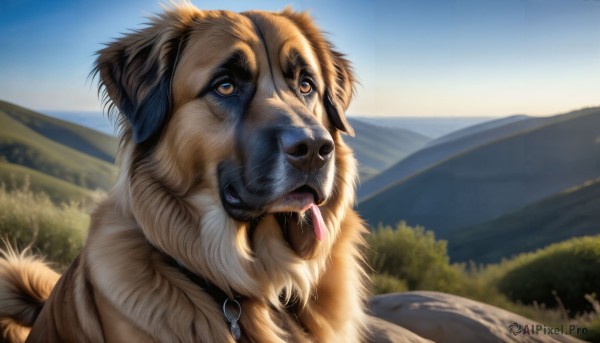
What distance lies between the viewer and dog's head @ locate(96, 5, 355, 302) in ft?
10.5

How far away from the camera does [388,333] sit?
484cm

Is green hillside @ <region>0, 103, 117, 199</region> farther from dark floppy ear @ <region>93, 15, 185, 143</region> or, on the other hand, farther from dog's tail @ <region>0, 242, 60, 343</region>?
dark floppy ear @ <region>93, 15, 185, 143</region>

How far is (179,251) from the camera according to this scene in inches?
133

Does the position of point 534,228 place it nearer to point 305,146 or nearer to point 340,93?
point 340,93

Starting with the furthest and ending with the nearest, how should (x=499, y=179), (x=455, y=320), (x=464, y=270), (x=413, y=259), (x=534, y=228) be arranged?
(x=499, y=179) < (x=534, y=228) < (x=464, y=270) < (x=413, y=259) < (x=455, y=320)

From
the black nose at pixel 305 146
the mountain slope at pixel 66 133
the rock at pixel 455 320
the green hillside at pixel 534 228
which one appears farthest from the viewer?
the mountain slope at pixel 66 133

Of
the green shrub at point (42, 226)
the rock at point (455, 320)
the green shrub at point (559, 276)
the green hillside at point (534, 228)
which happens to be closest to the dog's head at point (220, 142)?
the rock at point (455, 320)

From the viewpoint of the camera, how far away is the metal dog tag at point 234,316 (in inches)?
128

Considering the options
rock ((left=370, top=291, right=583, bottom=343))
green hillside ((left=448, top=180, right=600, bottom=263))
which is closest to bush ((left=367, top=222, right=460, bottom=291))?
green hillside ((left=448, top=180, right=600, bottom=263))

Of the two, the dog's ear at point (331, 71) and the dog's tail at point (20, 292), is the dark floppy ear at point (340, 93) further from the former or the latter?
the dog's tail at point (20, 292)

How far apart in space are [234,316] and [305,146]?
1.14 metres

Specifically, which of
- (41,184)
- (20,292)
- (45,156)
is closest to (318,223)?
(20,292)

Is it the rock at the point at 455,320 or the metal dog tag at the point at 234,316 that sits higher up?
the metal dog tag at the point at 234,316

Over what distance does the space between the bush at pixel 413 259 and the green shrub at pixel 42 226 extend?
445 cm
